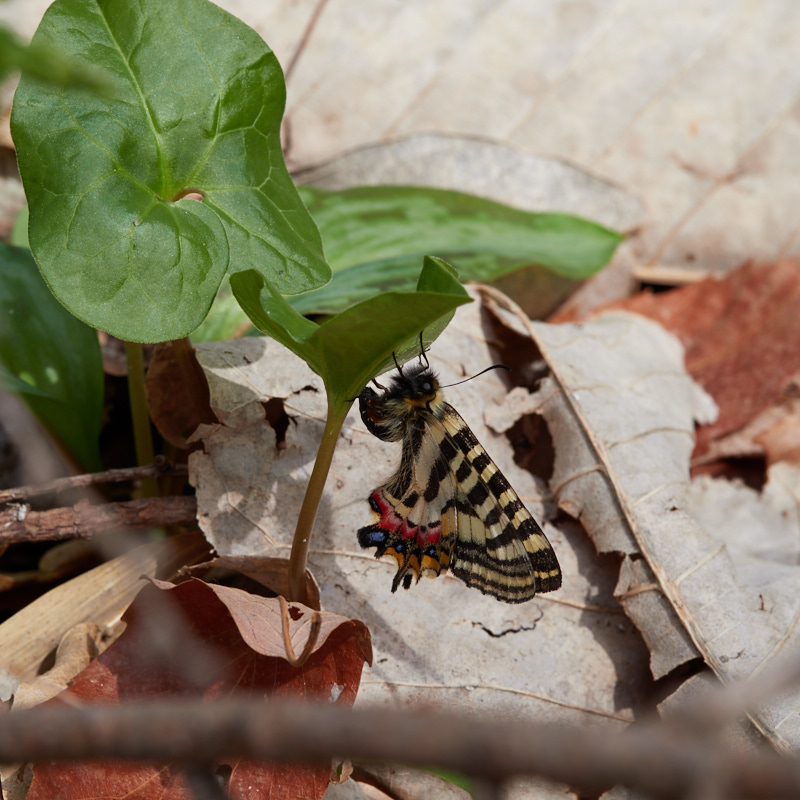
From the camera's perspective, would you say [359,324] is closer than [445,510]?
Yes

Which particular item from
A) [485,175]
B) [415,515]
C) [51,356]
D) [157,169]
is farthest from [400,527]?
[485,175]

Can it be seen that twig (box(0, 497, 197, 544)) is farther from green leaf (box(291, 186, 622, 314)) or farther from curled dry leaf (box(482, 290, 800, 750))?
curled dry leaf (box(482, 290, 800, 750))

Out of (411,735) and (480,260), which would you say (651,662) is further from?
(411,735)

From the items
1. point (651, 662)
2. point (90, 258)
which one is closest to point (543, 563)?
point (651, 662)

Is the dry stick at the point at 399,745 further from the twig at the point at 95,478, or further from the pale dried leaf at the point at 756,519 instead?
the pale dried leaf at the point at 756,519

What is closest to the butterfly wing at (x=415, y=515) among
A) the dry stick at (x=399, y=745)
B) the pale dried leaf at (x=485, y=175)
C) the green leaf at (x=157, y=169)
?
the green leaf at (x=157, y=169)

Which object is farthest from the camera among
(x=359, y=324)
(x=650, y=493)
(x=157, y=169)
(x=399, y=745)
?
(x=650, y=493)

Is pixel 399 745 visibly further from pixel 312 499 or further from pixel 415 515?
pixel 415 515
